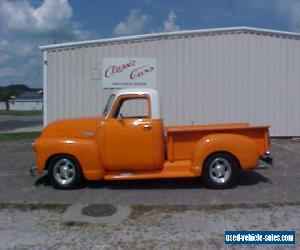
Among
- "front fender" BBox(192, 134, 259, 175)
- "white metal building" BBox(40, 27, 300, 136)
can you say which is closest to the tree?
"white metal building" BBox(40, 27, 300, 136)

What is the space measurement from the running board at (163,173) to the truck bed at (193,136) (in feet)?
0.50

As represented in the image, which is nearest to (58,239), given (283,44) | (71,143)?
(71,143)

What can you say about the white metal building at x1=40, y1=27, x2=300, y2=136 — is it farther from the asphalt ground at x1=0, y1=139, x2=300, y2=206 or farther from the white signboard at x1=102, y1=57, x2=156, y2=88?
the asphalt ground at x1=0, y1=139, x2=300, y2=206

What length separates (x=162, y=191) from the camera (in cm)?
850

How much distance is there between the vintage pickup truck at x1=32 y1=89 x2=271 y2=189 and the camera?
857cm

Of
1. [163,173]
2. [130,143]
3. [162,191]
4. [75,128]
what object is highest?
[75,128]

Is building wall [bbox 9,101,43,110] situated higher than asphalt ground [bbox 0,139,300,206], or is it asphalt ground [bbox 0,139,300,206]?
building wall [bbox 9,101,43,110]

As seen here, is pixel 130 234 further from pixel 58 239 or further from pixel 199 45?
pixel 199 45

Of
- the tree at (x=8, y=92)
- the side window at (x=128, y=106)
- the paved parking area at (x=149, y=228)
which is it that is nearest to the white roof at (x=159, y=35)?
the side window at (x=128, y=106)

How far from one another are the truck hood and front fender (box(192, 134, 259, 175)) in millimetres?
2020

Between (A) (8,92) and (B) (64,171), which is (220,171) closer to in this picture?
(B) (64,171)

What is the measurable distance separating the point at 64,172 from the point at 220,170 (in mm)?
3031

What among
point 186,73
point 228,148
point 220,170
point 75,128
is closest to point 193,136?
point 228,148

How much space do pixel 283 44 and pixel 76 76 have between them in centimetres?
758
